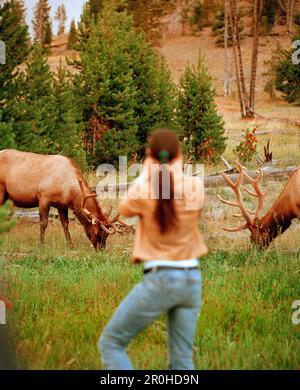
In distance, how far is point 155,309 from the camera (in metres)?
3.40

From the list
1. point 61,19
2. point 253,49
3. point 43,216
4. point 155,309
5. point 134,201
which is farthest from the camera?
point 61,19

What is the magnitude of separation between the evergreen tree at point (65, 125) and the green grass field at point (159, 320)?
828 cm

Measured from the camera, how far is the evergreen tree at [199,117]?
776 inches

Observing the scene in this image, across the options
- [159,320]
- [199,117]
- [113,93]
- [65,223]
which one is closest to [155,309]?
[159,320]

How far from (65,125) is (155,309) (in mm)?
13540

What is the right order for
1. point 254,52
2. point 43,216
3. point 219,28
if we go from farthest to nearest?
point 219,28 → point 254,52 → point 43,216

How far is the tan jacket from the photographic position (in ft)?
11.4

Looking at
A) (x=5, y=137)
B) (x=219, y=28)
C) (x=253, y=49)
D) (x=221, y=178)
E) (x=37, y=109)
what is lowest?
(x=221, y=178)

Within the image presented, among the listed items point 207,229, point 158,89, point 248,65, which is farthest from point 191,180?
point 248,65

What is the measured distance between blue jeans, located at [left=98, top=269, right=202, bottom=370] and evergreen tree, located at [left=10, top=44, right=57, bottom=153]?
11.4m

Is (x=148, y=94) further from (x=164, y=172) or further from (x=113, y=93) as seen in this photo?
(x=164, y=172)

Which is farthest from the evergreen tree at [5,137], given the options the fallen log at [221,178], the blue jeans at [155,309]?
the blue jeans at [155,309]

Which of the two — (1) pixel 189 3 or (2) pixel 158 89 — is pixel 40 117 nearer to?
(2) pixel 158 89

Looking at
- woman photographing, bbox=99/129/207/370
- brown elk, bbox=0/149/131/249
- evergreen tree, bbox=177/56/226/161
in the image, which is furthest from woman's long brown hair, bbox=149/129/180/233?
evergreen tree, bbox=177/56/226/161
